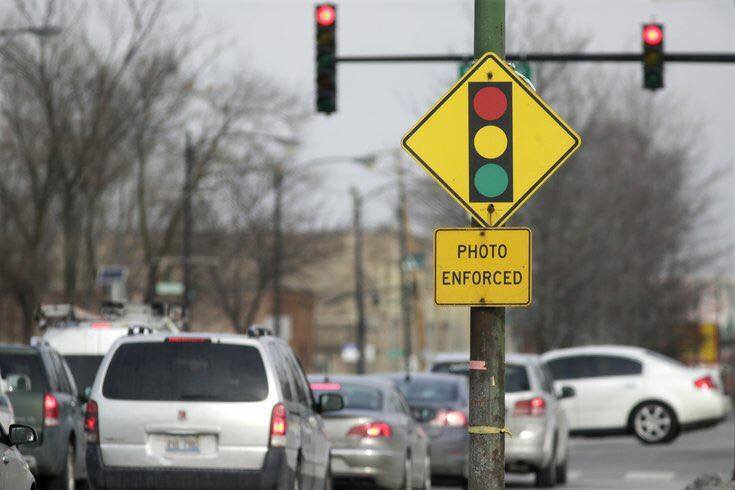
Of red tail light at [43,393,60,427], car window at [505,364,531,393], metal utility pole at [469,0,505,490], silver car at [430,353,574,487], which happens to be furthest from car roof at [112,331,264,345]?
car window at [505,364,531,393]

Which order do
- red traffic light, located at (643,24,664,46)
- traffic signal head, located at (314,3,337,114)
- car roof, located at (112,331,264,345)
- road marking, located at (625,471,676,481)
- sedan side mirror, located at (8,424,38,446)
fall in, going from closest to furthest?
sedan side mirror, located at (8,424,38,446)
car roof, located at (112,331,264,345)
traffic signal head, located at (314,3,337,114)
red traffic light, located at (643,24,664,46)
road marking, located at (625,471,676,481)

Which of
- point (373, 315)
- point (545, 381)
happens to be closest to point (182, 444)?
point (545, 381)

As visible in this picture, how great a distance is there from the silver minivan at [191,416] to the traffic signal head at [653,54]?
34.3ft

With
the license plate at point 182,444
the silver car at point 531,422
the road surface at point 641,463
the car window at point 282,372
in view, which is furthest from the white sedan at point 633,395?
the license plate at point 182,444

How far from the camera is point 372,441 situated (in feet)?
62.3

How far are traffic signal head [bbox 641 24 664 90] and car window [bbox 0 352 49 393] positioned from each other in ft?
30.3

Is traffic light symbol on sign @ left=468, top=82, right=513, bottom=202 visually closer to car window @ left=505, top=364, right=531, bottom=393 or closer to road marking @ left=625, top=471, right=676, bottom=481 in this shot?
car window @ left=505, top=364, right=531, bottom=393

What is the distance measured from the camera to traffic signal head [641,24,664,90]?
2316 centimetres

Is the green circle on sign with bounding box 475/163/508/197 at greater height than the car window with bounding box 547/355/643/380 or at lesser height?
greater

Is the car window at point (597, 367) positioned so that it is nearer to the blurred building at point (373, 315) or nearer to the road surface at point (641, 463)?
the road surface at point (641, 463)

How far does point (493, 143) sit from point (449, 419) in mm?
13479

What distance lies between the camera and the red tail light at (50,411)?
59.0ft

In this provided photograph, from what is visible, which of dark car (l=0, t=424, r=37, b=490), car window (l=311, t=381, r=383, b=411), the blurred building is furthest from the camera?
the blurred building

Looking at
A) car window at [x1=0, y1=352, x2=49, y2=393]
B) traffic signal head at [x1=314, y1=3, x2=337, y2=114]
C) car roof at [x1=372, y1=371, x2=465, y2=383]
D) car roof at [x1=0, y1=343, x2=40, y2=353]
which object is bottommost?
car roof at [x1=372, y1=371, x2=465, y2=383]
